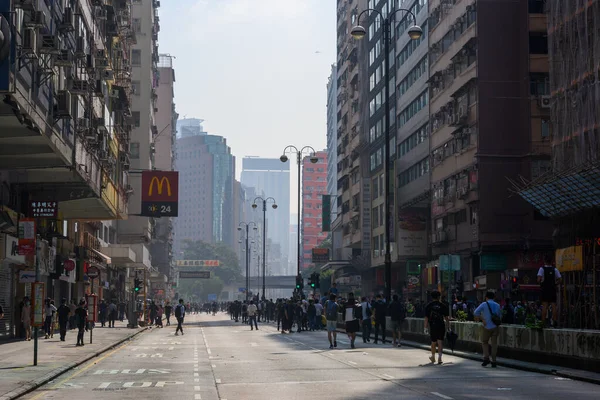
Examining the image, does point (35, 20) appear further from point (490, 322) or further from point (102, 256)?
point (102, 256)

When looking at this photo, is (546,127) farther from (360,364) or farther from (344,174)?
(344,174)

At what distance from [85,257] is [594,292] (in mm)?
35376

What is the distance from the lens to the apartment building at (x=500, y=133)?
178ft

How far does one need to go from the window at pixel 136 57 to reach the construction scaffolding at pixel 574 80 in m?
59.6

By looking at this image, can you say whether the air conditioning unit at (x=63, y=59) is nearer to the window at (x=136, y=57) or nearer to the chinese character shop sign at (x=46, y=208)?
the chinese character shop sign at (x=46, y=208)

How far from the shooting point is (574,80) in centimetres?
4259

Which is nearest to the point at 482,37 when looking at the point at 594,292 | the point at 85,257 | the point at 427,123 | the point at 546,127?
the point at 546,127

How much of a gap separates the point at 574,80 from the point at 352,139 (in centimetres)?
5666

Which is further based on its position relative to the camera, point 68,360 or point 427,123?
point 427,123

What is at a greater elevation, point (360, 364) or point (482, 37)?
point (482, 37)

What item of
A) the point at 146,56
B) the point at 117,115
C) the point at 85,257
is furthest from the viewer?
the point at 146,56

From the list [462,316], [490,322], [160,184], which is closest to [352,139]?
[160,184]

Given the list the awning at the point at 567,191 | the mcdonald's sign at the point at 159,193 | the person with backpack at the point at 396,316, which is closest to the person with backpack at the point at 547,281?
the awning at the point at 567,191

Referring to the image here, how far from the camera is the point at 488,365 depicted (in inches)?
1005
